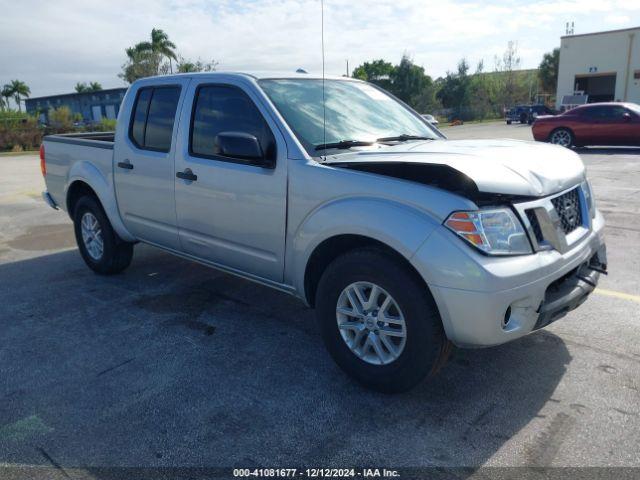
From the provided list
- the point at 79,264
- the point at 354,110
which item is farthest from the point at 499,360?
the point at 79,264

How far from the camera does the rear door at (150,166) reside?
445 cm

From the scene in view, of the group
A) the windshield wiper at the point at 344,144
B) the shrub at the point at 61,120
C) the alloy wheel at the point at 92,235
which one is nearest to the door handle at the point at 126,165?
the alloy wheel at the point at 92,235

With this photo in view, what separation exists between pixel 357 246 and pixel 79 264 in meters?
4.18

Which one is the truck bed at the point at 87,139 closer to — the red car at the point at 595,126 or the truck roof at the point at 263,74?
the truck roof at the point at 263,74

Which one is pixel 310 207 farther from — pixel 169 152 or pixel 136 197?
pixel 136 197

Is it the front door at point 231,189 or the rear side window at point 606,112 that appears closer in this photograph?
the front door at point 231,189

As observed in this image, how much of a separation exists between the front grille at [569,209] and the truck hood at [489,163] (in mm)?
72

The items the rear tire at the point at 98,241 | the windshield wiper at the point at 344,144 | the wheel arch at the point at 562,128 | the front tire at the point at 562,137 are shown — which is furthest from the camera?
the front tire at the point at 562,137

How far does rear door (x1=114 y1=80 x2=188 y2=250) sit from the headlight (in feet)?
8.33

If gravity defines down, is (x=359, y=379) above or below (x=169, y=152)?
below

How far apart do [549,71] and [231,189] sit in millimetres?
67463

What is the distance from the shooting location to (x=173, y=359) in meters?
3.72

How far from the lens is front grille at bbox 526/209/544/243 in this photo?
9.59 feet

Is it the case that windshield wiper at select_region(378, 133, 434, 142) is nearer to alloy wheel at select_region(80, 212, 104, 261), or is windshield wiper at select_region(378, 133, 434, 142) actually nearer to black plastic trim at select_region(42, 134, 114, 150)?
black plastic trim at select_region(42, 134, 114, 150)
